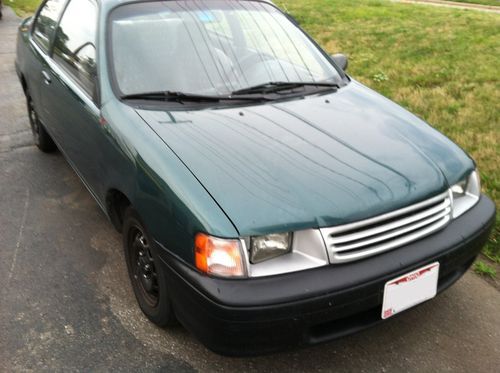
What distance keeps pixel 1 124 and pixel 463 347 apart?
15.8 feet

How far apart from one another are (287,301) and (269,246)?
22 cm

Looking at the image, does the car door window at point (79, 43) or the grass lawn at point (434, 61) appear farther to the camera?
the grass lawn at point (434, 61)

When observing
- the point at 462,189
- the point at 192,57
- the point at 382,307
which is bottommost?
the point at 382,307

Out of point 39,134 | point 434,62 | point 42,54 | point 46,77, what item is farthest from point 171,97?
point 434,62

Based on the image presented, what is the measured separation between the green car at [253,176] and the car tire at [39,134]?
1124mm

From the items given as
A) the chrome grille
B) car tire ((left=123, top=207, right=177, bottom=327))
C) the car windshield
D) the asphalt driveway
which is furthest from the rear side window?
the chrome grille

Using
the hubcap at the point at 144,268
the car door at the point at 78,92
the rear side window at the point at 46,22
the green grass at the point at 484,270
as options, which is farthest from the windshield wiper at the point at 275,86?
the rear side window at the point at 46,22

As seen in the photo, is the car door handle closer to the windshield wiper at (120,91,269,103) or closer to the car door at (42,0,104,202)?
the car door at (42,0,104,202)

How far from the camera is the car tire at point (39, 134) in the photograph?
434 cm

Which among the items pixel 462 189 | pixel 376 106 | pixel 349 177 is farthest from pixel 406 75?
pixel 349 177

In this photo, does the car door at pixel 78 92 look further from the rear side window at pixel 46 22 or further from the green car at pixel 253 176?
the rear side window at pixel 46 22

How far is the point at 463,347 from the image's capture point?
243cm

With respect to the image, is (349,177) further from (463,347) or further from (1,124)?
(1,124)

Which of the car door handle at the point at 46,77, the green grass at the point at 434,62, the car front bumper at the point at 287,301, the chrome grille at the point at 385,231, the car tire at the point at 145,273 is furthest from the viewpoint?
the green grass at the point at 434,62
